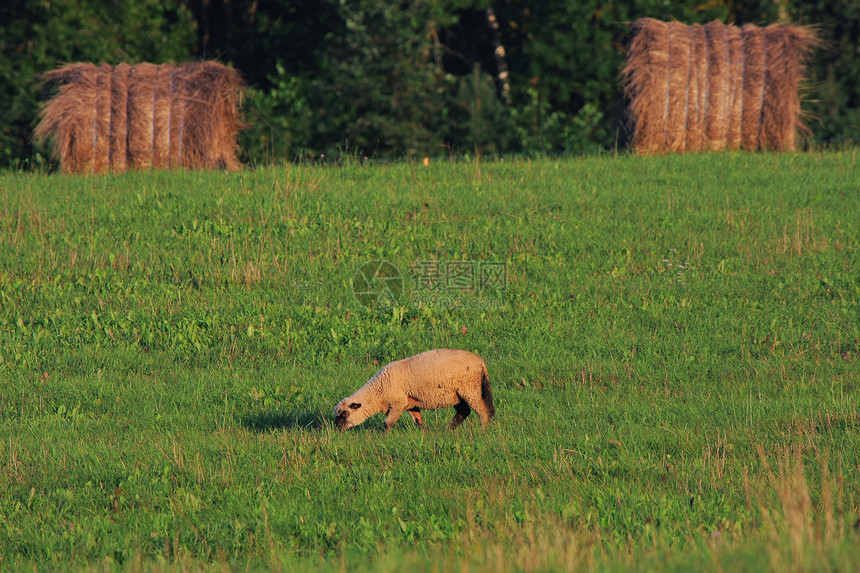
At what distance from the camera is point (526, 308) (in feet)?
41.8

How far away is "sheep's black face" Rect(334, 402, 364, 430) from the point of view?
863 centimetres

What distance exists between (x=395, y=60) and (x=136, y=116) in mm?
9866

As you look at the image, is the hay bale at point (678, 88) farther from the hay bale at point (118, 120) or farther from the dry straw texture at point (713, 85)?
the hay bale at point (118, 120)

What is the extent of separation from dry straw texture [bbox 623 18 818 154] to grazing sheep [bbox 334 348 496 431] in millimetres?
14545

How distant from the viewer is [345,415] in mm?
8656

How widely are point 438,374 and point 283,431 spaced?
1.67m

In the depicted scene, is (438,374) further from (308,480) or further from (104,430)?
(104,430)

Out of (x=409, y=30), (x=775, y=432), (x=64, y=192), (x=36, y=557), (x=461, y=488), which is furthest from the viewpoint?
(x=409, y=30)

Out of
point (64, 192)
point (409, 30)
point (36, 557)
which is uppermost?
point (409, 30)

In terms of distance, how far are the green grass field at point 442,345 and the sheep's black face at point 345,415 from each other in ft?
0.69

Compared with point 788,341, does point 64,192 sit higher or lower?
higher

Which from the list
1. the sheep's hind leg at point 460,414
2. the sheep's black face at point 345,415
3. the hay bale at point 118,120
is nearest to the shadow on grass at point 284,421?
the sheep's black face at point 345,415

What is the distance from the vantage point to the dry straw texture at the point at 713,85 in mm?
21609

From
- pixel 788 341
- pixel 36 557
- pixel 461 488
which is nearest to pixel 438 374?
pixel 461 488
